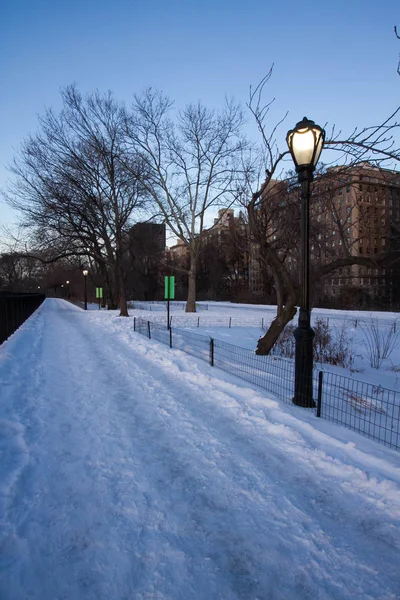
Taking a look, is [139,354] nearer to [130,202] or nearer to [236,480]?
[236,480]

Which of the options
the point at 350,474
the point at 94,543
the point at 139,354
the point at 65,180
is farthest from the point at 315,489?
the point at 65,180

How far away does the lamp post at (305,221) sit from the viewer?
5.72m

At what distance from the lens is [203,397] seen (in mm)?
6383

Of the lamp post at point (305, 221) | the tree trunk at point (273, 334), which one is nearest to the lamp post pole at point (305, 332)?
the lamp post at point (305, 221)

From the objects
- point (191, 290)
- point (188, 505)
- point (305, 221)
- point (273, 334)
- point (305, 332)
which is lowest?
point (188, 505)

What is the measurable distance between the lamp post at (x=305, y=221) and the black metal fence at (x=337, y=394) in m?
0.25

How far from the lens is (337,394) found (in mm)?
6945

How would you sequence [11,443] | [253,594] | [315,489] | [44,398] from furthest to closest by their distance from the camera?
[44,398] < [11,443] < [315,489] < [253,594]

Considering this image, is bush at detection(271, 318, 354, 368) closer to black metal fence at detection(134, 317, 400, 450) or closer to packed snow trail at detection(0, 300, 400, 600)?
black metal fence at detection(134, 317, 400, 450)

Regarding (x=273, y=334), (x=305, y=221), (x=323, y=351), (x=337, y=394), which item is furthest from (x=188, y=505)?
(x=323, y=351)

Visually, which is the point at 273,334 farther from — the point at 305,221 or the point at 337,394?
the point at 305,221

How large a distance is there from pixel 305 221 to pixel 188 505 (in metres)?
4.47

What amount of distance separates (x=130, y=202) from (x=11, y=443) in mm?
26186

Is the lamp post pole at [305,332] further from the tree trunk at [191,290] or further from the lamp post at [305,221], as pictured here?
the tree trunk at [191,290]
